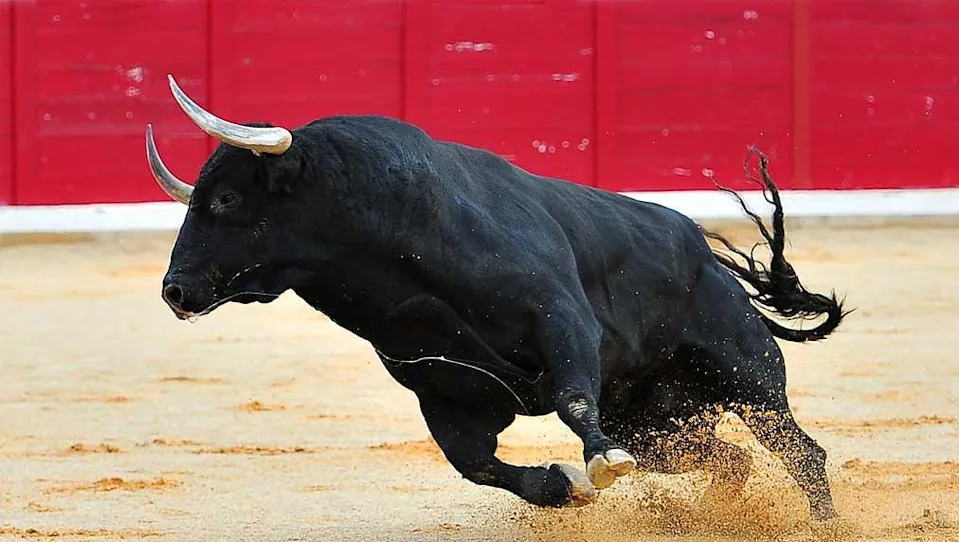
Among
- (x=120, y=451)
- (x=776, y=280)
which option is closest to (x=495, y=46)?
(x=120, y=451)

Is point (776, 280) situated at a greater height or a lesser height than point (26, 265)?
greater

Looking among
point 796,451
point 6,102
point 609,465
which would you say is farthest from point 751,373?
point 6,102

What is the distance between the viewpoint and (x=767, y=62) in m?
9.01

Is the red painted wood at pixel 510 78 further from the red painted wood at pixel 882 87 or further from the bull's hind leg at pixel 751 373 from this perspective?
the bull's hind leg at pixel 751 373

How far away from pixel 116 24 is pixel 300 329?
8.28 feet

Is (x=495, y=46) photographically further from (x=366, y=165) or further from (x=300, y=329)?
(x=366, y=165)

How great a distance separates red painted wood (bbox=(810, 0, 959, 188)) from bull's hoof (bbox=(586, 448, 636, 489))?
5854mm

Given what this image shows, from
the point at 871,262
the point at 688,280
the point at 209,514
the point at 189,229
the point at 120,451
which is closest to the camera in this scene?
the point at 189,229

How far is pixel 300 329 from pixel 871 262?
261cm

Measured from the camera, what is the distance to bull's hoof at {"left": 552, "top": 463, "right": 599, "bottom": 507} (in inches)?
133

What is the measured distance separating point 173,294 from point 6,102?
609cm

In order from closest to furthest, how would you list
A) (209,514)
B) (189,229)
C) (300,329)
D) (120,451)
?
(189,229) < (209,514) < (120,451) < (300,329)

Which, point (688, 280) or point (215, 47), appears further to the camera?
point (215, 47)

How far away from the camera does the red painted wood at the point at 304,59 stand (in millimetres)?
8953
